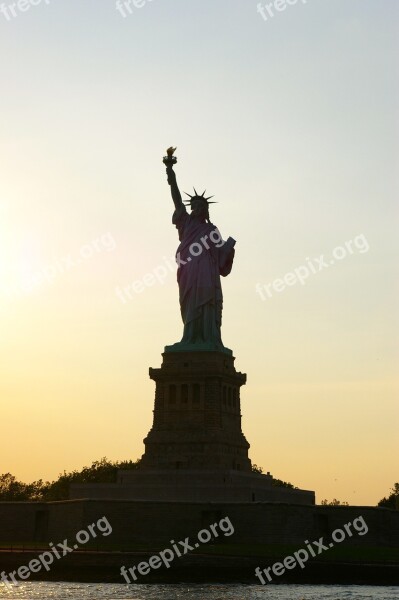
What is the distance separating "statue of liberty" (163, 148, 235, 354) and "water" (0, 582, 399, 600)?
77.5 ft

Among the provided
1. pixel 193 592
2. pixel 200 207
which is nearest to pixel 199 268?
pixel 200 207

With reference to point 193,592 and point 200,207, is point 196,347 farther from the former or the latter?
point 193,592

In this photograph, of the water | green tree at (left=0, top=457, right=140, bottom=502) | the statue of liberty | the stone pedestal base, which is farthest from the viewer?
green tree at (left=0, top=457, right=140, bottom=502)

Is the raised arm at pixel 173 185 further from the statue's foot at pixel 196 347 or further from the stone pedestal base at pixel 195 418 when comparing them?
the stone pedestal base at pixel 195 418

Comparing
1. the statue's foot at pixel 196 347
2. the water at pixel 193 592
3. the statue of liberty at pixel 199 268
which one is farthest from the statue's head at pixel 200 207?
the water at pixel 193 592

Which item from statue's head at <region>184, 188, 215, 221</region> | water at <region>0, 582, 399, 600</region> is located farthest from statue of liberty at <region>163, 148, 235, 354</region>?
water at <region>0, 582, 399, 600</region>

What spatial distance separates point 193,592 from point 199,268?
1145 inches

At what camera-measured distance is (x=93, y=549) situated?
54844mm

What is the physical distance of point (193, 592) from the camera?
4509 cm

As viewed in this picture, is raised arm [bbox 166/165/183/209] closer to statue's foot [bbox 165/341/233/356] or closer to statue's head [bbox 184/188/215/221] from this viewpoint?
statue's head [bbox 184/188/215/221]

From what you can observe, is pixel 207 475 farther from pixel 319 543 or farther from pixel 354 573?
pixel 354 573

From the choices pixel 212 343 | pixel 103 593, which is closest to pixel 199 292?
pixel 212 343

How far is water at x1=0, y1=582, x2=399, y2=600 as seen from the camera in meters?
43.3

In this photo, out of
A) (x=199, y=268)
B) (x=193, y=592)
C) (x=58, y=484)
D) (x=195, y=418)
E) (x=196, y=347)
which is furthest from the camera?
(x=58, y=484)
